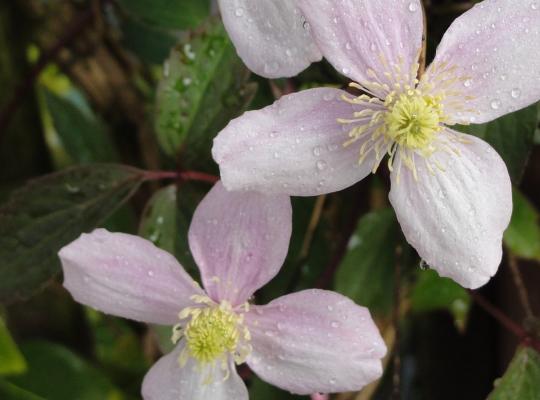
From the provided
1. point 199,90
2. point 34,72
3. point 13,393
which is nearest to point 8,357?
point 13,393

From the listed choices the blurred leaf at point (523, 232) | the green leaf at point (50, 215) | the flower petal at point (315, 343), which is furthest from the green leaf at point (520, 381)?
the green leaf at point (50, 215)

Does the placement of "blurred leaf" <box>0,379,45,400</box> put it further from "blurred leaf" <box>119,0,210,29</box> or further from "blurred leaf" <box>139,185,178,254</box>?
"blurred leaf" <box>119,0,210,29</box>

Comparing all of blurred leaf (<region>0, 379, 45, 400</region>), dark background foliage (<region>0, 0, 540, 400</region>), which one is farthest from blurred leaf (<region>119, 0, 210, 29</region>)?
blurred leaf (<region>0, 379, 45, 400</region>)

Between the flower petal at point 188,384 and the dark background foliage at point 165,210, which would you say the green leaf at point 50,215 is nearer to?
the dark background foliage at point 165,210

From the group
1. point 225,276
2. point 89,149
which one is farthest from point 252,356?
point 89,149

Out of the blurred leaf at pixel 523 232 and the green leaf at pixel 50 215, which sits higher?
the green leaf at pixel 50 215

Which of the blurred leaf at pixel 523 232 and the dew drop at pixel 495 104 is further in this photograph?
the blurred leaf at pixel 523 232
